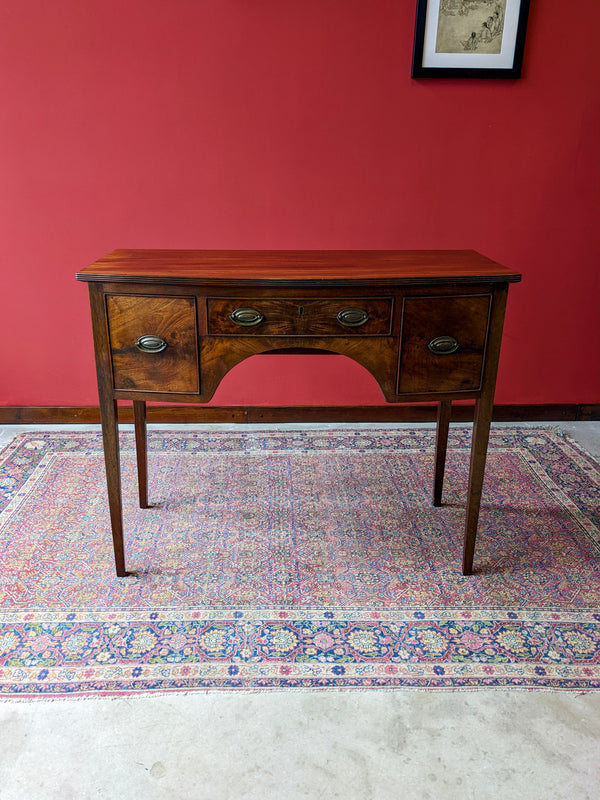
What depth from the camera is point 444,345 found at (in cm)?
187

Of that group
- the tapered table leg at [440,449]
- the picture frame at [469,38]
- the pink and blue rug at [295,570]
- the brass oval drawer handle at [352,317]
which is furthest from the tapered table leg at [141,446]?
the picture frame at [469,38]

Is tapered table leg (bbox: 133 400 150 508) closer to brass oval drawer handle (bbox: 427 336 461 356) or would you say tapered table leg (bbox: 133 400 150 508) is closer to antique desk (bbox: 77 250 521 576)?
antique desk (bbox: 77 250 521 576)

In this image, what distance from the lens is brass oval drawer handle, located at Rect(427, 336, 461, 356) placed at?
1868mm

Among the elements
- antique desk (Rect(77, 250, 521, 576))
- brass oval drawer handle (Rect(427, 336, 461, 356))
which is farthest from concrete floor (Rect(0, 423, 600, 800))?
brass oval drawer handle (Rect(427, 336, 461, 356))

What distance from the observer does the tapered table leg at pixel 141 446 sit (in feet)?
7.56

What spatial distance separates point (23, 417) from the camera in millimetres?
3217

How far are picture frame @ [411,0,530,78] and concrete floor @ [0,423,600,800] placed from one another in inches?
96.2

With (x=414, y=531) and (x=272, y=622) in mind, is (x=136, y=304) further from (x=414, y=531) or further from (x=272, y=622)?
(x=414, y=531)

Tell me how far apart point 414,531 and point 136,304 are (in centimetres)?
126

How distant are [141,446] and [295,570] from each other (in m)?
0.72

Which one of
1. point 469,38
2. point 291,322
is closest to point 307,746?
point 291,322

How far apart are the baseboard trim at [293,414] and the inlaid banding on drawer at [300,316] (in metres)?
1.41

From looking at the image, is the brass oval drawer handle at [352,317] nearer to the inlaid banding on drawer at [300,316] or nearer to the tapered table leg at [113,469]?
the inlaid banding on drawer at [300,316]

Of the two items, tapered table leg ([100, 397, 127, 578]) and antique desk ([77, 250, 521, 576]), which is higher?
antique desk ([77, 250, 521, 576])
